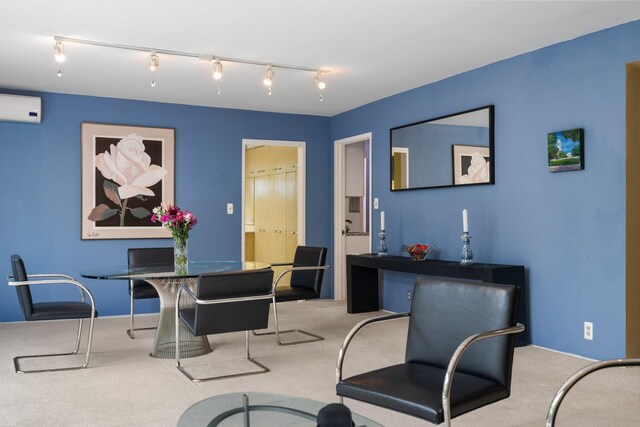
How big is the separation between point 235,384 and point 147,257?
2.00 metres

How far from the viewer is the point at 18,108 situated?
5801 mm

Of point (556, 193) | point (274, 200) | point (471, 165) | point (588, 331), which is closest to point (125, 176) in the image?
point (274, 200)

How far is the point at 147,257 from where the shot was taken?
17.2ft

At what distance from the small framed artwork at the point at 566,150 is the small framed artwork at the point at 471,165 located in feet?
2.17

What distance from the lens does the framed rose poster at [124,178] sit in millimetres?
6270

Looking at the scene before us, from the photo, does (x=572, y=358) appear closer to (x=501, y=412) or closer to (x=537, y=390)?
(x=537, y=390)

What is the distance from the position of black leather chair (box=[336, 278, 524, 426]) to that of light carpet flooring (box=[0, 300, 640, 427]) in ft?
1.96

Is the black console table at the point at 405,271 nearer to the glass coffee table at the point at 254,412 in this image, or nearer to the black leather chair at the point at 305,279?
the black leather chair at the point at 305,279

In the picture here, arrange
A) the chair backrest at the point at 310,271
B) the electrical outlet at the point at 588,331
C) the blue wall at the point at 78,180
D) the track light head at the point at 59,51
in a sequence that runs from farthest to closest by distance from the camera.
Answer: the blue wall at the point at 78,180, the chair backrest at the point at 310,271, the track light head at the point at 59,51, the electrical outlet at the point at 588,331

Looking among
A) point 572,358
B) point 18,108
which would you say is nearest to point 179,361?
point 572,358

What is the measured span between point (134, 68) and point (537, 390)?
162 inches

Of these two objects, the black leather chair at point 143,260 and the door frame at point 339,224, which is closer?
the black leather chair at point 143,260

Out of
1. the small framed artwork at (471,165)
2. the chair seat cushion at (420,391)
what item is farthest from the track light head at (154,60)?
the chair seat cushion at (420,391)

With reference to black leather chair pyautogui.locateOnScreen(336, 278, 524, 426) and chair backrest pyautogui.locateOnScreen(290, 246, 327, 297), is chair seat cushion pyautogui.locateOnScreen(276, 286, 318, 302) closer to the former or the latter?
chair backrest pyautogui.locateOnScreen(290, 246, 327, 297)
